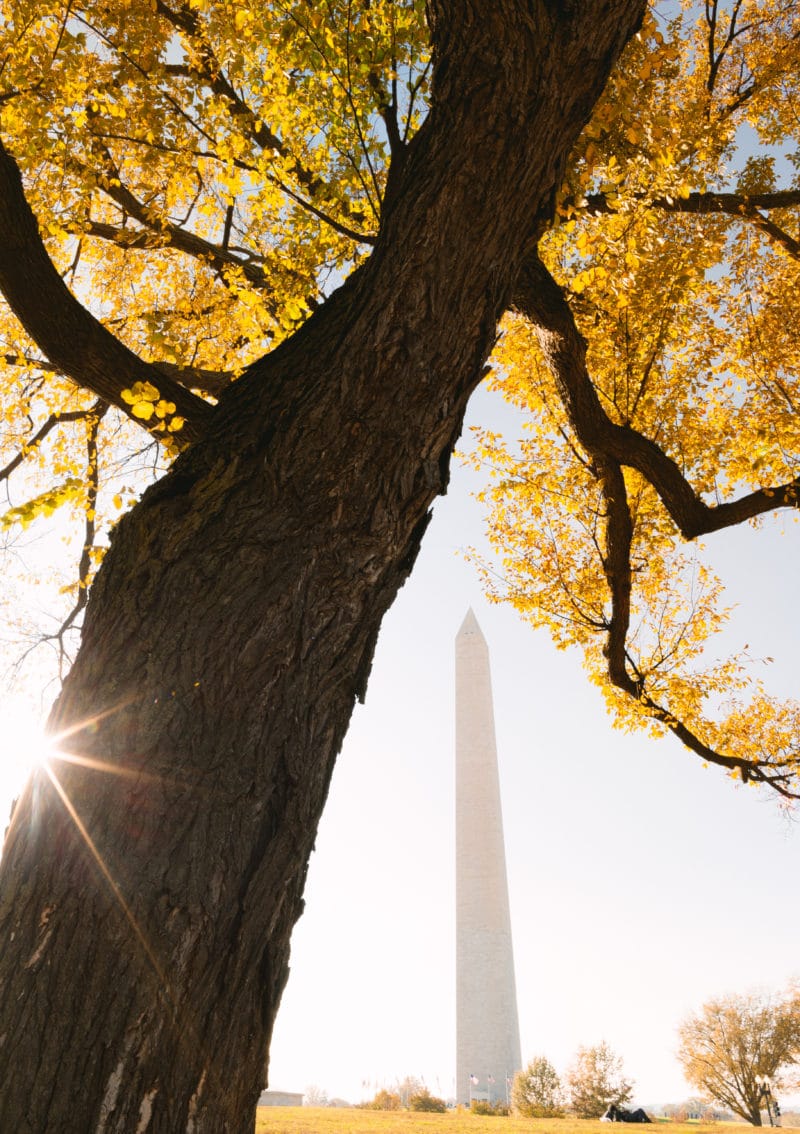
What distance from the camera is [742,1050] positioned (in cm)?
3120

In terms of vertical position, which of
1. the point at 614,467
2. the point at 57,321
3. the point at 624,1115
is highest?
the point at 614,467

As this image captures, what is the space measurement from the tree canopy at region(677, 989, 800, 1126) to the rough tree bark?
37.7 metres

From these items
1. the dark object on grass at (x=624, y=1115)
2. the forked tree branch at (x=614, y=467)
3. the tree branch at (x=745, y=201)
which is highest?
the tree branch at (x=745, y=201)

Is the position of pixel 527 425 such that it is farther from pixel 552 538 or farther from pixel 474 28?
pixel 474 28

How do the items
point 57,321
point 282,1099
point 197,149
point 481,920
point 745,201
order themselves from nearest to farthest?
point 57,321
point 197,149
point 745,201
point 282,1099
point 481,920

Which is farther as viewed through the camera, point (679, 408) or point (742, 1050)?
point (742, 1050)

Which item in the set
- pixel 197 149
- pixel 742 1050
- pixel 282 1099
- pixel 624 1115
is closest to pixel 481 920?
pixel 624 1115

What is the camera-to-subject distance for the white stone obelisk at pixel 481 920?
23.2 metres

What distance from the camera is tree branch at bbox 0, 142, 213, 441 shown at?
2861 mm

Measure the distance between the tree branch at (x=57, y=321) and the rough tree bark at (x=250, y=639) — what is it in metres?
0.79

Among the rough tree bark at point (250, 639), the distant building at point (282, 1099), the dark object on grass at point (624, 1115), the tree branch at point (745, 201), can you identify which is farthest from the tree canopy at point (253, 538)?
the dark object on grass at point (624, 1115)

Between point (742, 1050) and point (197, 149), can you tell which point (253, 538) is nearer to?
point (197, 149)

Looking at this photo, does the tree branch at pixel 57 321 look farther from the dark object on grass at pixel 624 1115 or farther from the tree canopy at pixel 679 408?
the dark object on grass at pixel 624 1115

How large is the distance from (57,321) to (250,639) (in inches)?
72.6
